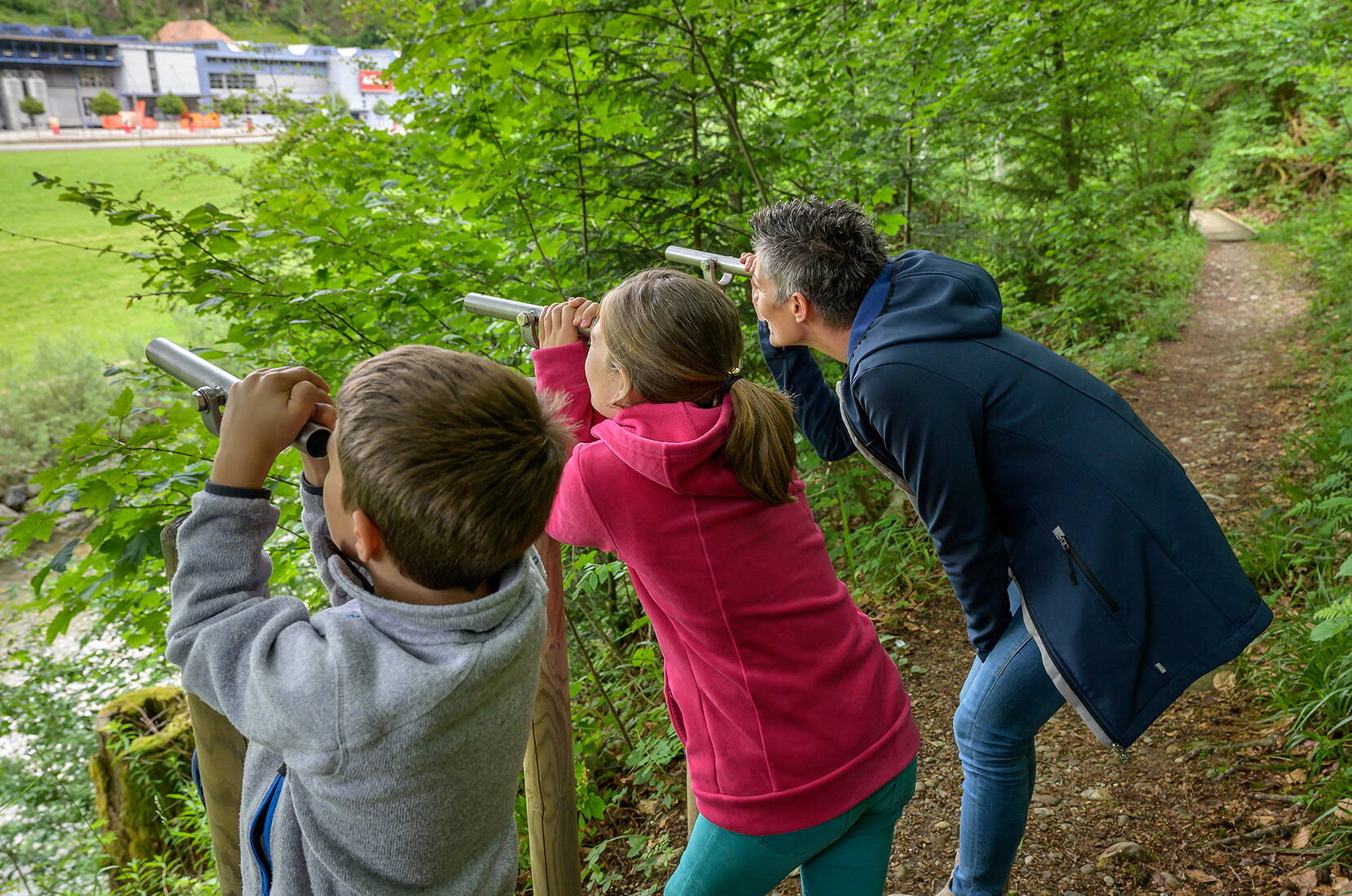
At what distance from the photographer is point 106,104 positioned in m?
45.8

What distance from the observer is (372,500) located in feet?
3.30

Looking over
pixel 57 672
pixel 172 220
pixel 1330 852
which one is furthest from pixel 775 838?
pixel 57 672

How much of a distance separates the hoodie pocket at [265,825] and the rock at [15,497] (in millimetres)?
17157

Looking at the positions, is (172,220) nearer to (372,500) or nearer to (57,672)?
(372,500)

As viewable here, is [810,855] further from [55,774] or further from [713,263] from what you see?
[55,774]

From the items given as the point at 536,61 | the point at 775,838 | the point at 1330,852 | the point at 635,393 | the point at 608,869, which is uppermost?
the point at 536,61

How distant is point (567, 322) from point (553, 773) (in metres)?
1.04

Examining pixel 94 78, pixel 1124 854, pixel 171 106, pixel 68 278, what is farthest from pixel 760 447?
pixel 94 78

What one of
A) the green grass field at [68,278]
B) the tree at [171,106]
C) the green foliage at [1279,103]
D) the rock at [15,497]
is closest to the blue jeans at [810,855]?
the green foliage at [1279,103]

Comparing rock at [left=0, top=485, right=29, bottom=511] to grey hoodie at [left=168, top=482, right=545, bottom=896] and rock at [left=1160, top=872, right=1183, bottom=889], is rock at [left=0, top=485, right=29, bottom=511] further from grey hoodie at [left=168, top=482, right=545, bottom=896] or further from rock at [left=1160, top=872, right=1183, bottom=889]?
rock at [left=1160, top=872, right=1183, bottom=889]

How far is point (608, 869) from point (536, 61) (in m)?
3.06

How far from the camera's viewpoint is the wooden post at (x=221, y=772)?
1.40 m

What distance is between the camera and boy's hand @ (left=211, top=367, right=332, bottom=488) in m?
1.04

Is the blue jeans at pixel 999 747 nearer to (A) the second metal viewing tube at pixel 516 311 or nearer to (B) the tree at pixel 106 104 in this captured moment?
(A) the second metal viewing tube at pixel 516 311
